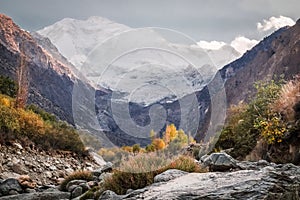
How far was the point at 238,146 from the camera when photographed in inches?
412

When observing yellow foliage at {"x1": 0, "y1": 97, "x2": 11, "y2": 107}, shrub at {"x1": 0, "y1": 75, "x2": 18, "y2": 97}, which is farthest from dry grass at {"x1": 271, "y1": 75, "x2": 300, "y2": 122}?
shrub at {"x1": 0, "y1": 75, "x2": 18, "y2": 97}

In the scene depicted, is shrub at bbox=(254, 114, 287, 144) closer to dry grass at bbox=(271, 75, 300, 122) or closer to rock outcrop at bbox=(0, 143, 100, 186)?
dry grass at bbox=(271, 75, 300, 122)

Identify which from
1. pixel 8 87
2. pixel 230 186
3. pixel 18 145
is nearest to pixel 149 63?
pixel 230 186

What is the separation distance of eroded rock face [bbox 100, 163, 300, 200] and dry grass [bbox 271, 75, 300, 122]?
3.31 meters

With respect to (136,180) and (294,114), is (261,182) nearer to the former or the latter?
(136,180)

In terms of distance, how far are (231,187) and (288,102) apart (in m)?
5.24

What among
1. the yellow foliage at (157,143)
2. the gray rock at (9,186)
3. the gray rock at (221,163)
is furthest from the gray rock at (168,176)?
the yellow foliage at (157,143)

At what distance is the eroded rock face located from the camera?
4.31 meters

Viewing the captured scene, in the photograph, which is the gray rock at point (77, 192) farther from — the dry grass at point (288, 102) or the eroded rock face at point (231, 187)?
the dry grass at point (288, 102)

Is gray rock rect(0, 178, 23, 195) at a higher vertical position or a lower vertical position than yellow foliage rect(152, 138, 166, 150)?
lower

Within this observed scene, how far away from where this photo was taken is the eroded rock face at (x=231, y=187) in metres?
4.31

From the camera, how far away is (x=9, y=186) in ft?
33.3

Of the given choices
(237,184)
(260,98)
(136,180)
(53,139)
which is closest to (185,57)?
(260,98)

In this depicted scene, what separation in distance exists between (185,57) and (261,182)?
5779 millimetres
